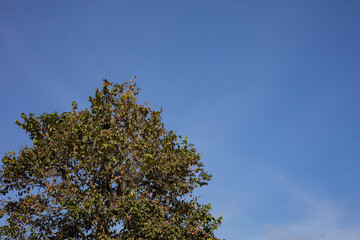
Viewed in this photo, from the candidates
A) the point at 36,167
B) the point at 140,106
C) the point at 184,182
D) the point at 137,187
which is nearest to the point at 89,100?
the point at 140,106

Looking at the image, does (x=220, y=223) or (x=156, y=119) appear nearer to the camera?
(x=220, y=223)

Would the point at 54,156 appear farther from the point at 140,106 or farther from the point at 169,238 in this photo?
the point at 169,238

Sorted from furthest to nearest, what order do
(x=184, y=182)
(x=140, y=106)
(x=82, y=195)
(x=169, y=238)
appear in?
1. (x=140, y=106)
2. (x=184, y=182)
3. (x=82, y=195)
4. (x=169, y=238)

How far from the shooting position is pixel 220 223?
21.1 metres

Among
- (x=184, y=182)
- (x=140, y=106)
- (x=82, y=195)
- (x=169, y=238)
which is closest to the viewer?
(x=169, y=238)

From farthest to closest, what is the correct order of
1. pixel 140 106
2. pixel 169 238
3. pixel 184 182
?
1. pixel 140 106
2. pixel 184 182
3. pixel 169 238

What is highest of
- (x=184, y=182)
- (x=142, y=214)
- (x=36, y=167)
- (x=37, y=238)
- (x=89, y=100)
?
(x=89, y=100)

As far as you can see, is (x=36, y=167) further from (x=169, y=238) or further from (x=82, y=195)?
(x=169, y=238)

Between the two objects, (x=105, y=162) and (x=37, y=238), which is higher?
(x=105, y=162)

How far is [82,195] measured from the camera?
2092 cm

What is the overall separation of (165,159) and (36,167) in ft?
27.4

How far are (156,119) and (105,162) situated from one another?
4.97 metres

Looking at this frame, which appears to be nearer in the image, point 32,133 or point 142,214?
point 142,214

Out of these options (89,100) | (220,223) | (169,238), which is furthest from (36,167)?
(220,223)
